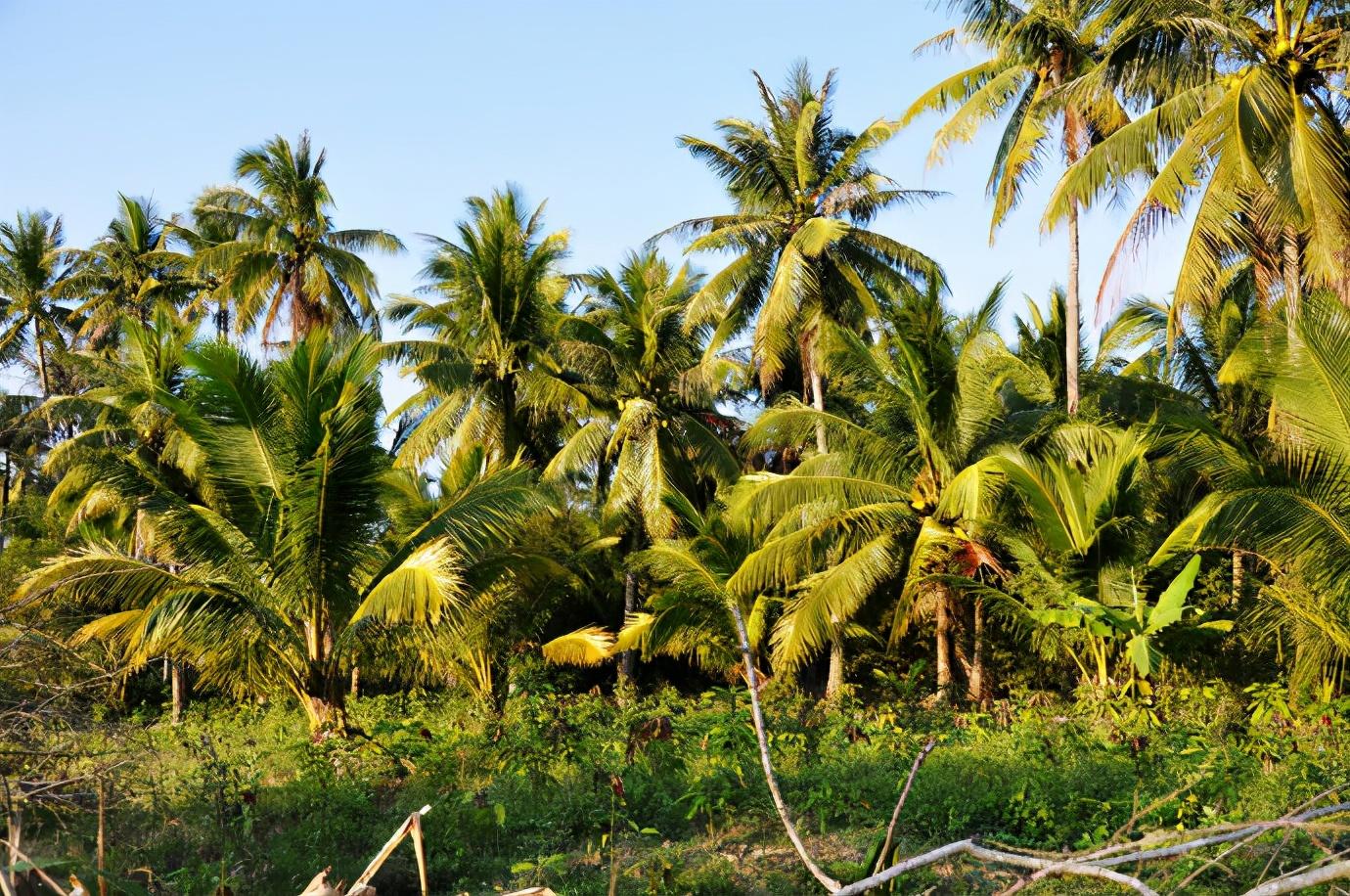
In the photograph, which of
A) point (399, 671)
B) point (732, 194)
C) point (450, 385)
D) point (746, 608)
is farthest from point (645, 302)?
point (399, 671)

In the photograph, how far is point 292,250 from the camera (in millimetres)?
21453

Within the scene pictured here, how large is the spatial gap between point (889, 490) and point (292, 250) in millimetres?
13833

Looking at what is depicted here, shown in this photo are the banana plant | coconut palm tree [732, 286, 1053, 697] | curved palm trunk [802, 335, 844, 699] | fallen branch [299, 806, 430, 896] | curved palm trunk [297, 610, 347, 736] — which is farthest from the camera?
curved palm trunk [802, 335, 844, 699]

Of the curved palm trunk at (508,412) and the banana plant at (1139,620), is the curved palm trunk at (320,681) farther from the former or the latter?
the curved palm trunk at (508,412)

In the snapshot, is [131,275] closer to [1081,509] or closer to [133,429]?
[133,429]

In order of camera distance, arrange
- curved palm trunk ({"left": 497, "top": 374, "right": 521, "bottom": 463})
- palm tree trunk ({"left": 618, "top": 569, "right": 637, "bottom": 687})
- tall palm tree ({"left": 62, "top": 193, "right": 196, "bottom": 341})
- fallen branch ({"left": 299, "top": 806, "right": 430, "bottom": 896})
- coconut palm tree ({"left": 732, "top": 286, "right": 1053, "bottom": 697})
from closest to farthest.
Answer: fallen branch ({"left": 299, "top": 806, "right": 430, "bottom": 896}) → coconut palm tree ({"left": 732, "top": 286, "right": 1053, "bottom": 697}) → palm tree trunk ({"left": 618, "top": 569, "right": 637, "bottom": 687}) → curved palm trunk ({"left": 497, "top": 374, "right": 521, "bottom": 463}) → tall palm tree ({"left": 62, "top": 193, "right": 196, "bottom": 341})

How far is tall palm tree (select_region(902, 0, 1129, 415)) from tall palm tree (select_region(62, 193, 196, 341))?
55.3 feet

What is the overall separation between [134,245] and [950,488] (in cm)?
1935

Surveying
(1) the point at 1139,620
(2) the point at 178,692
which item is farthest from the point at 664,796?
(2) the point at 178,692

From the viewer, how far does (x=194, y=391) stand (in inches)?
384

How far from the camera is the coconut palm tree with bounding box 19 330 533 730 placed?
31.9ft

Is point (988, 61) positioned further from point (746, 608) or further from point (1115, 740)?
point (1115, 740)

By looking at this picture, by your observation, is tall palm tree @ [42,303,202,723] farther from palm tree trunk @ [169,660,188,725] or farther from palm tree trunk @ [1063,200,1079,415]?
palm tree trunk @ [1063,200,1079,415]

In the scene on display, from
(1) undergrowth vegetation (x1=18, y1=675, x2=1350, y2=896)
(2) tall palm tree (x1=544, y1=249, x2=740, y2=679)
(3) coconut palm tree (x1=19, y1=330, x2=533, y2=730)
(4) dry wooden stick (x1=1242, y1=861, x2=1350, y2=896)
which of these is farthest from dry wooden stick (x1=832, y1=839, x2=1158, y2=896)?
(2) tall palm tree (x1=544, y1=249, x2=740, y2=679)
